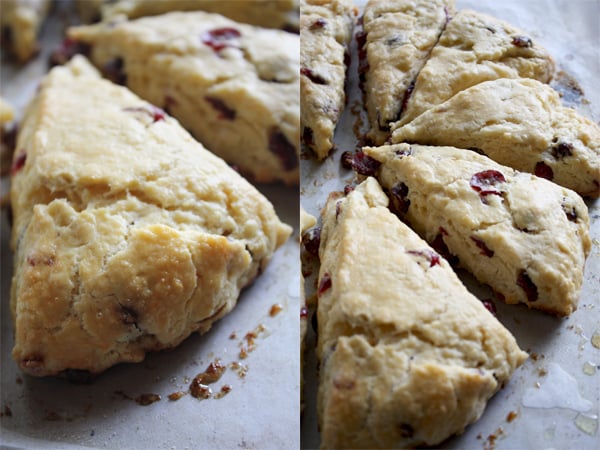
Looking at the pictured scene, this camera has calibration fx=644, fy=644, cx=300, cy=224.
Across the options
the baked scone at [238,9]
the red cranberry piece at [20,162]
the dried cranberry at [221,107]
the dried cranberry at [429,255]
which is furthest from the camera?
the baked scone at [238,9]

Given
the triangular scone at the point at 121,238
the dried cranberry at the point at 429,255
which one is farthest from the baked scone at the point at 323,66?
the dried cranberry at the point at 429,255

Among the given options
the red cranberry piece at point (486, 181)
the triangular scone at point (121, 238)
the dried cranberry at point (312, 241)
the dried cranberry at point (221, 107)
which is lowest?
the triangular scone at point (121, 238)

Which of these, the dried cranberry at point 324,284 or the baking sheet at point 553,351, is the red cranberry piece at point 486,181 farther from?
the dried cranberry at point 324,284

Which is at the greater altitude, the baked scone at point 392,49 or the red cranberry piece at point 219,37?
the baked scone at point 392,49

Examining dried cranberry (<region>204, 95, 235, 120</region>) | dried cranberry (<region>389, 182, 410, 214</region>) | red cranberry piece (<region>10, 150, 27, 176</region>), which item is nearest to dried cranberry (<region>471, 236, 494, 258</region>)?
dried cranberry (<region>389, 182, 410, 214</region>)

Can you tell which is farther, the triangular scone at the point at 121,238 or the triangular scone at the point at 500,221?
the triangular scone at the point at 121,238

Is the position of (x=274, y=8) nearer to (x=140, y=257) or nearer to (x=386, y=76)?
(x=386, y=76)

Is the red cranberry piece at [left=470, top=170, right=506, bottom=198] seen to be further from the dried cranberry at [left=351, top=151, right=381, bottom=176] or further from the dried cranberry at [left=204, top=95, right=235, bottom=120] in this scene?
the dried cranberry at [left=204, top=95, right=235, bottom=120]
